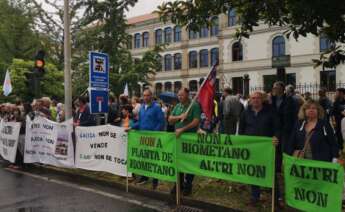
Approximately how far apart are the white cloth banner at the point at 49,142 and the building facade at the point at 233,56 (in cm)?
3021

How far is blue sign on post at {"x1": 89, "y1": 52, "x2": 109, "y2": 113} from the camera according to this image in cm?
1038

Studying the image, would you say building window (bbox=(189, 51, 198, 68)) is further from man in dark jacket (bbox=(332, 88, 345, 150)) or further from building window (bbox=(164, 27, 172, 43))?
man in dark jacket (bbox=(332, 88, 345, 150))

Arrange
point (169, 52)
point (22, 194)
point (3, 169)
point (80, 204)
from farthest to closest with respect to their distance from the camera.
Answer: point (169, 52)
point (3, 169)
point (22, 194)
point (80, 204)

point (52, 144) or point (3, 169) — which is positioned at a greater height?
point (52, 144)

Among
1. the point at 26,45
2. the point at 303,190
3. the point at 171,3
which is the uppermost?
the point at 26,45

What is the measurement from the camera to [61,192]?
28.1 ft

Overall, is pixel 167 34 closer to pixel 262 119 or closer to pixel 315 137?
pixel 262 119

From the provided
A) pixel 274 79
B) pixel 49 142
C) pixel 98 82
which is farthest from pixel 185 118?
pixel 274 79

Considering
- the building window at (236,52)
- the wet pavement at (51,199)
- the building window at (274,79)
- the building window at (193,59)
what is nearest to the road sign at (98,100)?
the wet pavement at (51,199)

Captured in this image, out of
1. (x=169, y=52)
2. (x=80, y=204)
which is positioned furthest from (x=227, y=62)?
(x=80, y=204)

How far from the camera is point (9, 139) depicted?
12.3 metres

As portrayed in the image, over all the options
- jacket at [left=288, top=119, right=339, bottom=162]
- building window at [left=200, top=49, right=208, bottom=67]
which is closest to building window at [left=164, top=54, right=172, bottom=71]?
building window at [left=200, top=49, right=208, bottom=67]

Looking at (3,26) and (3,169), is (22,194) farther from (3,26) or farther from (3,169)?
(3,26)

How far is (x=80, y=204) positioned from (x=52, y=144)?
12.0ft
